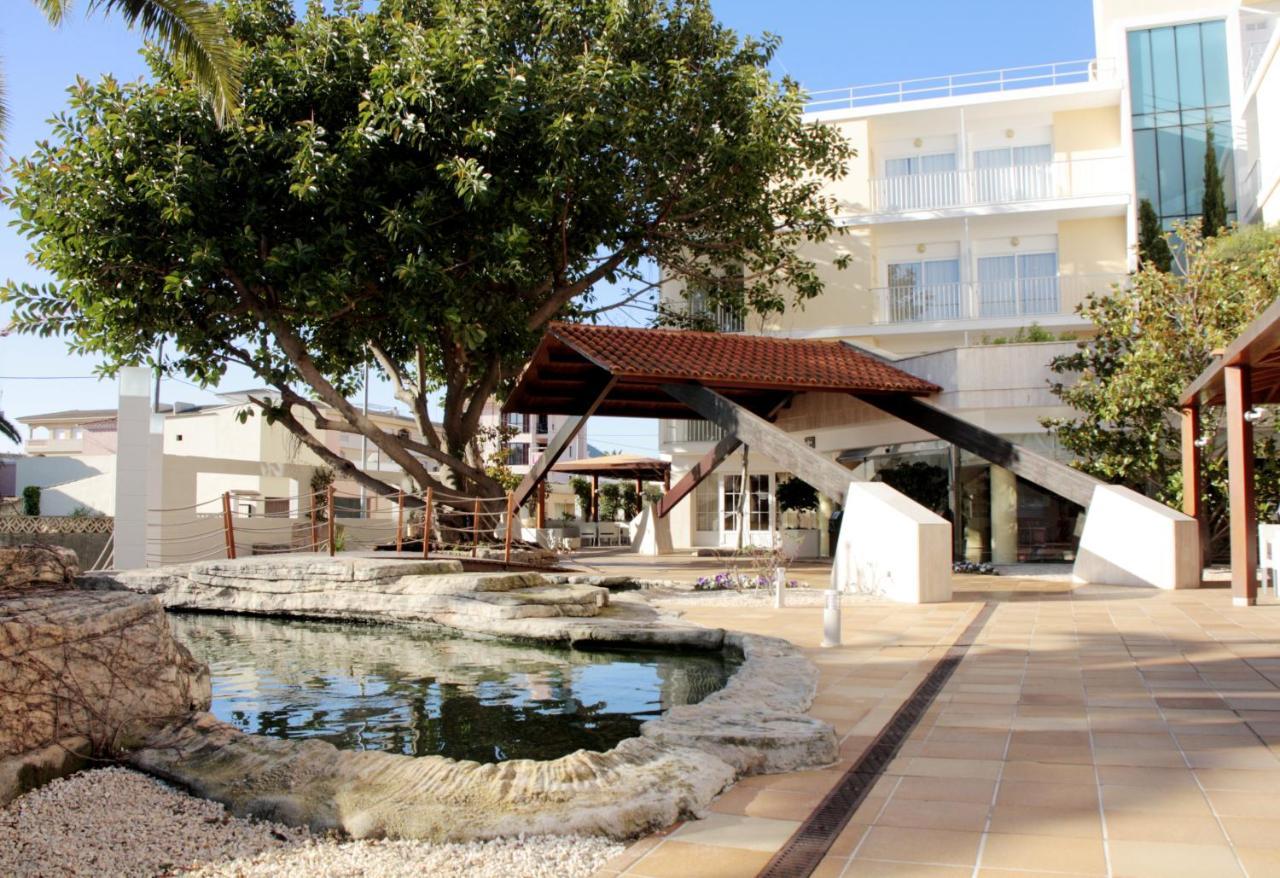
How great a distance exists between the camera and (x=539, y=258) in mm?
18203

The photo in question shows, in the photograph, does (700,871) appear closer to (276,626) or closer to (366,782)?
(366,782)

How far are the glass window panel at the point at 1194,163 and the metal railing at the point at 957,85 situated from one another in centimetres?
252

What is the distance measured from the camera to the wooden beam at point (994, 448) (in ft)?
45.0

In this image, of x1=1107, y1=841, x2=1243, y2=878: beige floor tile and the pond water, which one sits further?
the pond water

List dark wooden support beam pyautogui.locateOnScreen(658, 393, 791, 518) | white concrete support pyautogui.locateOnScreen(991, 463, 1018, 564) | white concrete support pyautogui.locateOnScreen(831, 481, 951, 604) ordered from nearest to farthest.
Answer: white concrete support pyautogui.locateOnScreen(831, 481, 951, 604), white concrete support pyautogui.locateOnScreen(991, 463, 1018, 564), dark wooden support beam pyautogui.locateOnScreen(658, 393, 791, 518)

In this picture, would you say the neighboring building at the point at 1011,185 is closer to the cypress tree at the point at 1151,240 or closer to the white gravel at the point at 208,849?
the cypress tree at the point at 1151,240

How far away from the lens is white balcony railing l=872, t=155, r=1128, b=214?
943 inches

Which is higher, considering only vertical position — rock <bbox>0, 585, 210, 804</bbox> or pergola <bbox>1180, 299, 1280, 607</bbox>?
pergola <bbox>1180, 299, 1280, 607</bbox>

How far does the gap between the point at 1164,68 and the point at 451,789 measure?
26.9 meters

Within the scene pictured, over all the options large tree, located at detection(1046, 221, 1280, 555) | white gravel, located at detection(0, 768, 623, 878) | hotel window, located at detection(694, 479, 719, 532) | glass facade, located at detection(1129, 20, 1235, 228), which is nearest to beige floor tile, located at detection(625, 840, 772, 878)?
white gravel, located at detection(0, 768, 623, 878)

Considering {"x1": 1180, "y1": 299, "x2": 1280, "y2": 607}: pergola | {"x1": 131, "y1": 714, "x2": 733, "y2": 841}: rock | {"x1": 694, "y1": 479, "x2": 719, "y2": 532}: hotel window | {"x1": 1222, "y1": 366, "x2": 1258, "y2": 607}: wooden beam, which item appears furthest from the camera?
{"x1": 694, "y1": 479, "x2": 719, "y2": 532}: hotel window

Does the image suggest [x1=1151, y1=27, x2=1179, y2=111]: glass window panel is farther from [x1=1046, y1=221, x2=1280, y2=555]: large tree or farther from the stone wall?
the stone wall

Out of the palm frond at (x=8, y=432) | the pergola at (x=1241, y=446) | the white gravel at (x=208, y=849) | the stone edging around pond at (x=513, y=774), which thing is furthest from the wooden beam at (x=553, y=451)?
the palm frond at (x=8, y=432)

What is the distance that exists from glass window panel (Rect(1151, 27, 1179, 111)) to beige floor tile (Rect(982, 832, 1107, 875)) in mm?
25619
